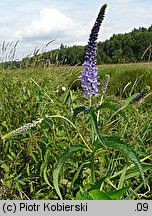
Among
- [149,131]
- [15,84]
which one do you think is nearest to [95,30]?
[149,131]

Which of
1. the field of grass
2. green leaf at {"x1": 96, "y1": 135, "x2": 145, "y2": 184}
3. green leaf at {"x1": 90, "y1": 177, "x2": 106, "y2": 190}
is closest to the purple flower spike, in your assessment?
the field of grass

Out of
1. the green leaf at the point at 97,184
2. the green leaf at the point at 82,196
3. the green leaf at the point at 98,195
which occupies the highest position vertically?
the green leaf at the point at 97,184

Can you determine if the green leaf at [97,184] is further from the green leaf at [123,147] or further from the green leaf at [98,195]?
the green leaf at [123,147]

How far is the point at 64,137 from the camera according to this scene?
261 centimetres

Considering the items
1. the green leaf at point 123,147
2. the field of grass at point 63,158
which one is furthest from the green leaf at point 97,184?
the green leaf at point 123,147

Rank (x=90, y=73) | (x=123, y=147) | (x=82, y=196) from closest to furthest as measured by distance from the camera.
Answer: (x=123, y=147), (x=82, y=196), (x=90, y=73)

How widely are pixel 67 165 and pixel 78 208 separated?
484mm

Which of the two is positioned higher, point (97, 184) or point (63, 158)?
point (63, 158)

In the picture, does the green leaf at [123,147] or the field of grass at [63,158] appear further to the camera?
the field of grass at [63,158]

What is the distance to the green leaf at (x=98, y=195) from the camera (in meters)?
1.98

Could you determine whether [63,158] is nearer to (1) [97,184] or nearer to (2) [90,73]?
(1) [97,184]

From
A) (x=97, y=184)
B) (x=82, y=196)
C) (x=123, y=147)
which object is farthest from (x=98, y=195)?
(x=123, y=147)

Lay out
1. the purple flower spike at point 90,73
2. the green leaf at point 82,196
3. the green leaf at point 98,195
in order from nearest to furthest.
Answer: the green leaf at point 98,195
the green leaf at point 82,196
the purple flower spike at point 90,73

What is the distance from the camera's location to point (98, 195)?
1.99 metres
